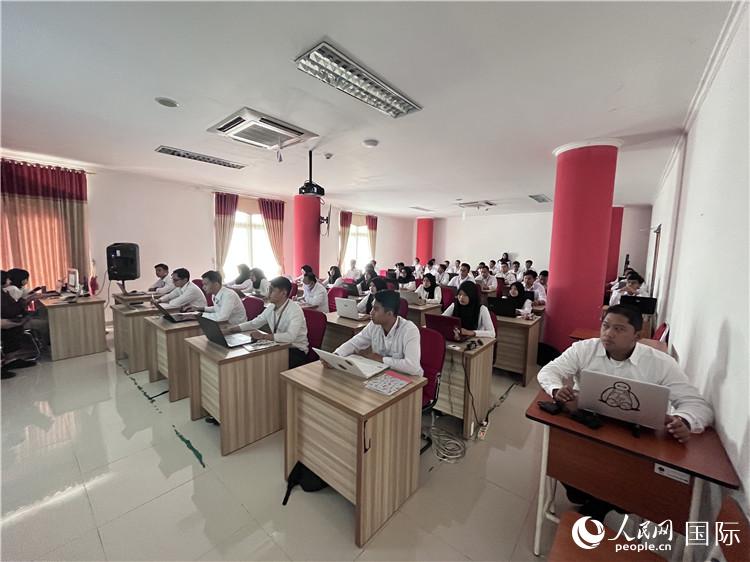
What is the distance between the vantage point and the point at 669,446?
1.36 meters

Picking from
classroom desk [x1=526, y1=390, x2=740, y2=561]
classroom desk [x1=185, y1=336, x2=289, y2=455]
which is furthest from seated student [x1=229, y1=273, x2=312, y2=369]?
classroom desk [x1=526, y1=390, x2=740, y2=561]

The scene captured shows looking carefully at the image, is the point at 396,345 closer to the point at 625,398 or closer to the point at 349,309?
the point at 625,398

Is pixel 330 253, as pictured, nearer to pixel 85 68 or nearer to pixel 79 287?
pixel 79 287

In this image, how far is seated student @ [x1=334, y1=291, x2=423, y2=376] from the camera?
217 centimetres

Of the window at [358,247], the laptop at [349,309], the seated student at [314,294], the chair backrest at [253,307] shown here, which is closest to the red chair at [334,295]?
the seated student at [314,294]

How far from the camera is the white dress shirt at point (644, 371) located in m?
1.55

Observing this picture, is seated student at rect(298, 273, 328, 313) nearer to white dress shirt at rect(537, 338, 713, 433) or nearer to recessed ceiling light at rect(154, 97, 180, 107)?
recessed ceiling light at rect(154, 97, 180, 107)

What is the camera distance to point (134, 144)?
4047 mm

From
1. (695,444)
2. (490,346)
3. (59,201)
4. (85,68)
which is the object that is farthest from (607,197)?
(59,201)

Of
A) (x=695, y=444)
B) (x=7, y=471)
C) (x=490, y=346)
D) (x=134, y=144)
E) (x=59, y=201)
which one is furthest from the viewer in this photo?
(x=59, y=201)

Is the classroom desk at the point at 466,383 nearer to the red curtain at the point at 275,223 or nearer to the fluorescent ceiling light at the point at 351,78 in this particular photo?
the fluorescent ceiling light at the point at 351,78

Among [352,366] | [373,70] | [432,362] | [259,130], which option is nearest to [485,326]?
[432,362]

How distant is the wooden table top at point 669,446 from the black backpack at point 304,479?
1.48 m

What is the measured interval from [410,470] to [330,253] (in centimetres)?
854
